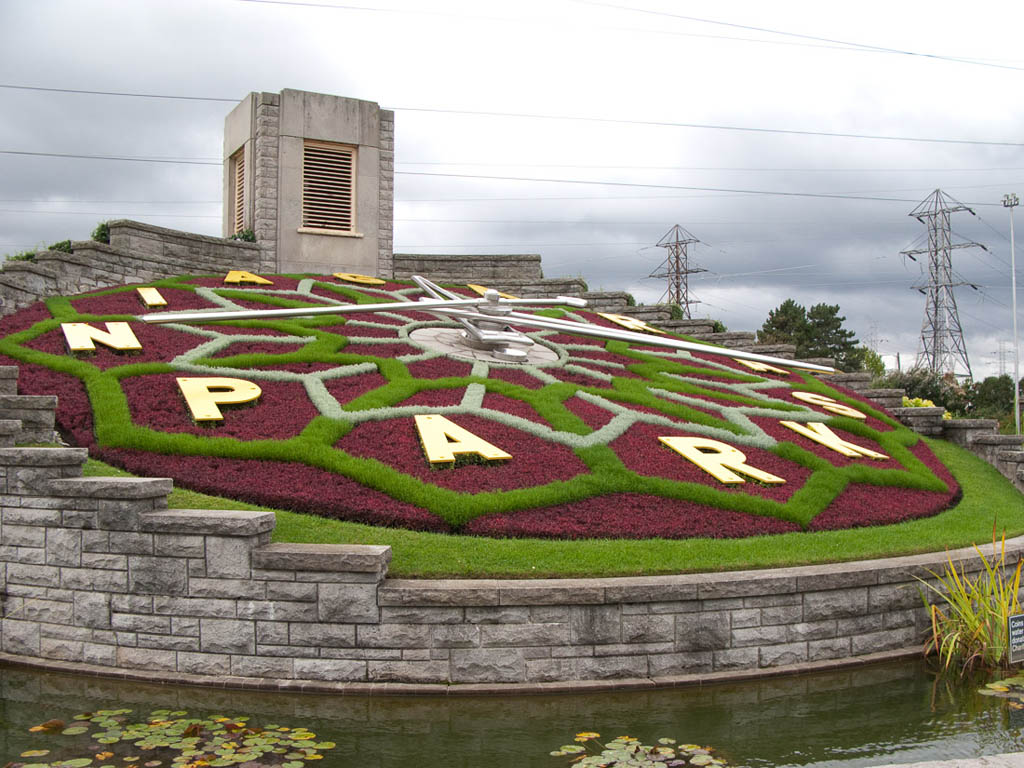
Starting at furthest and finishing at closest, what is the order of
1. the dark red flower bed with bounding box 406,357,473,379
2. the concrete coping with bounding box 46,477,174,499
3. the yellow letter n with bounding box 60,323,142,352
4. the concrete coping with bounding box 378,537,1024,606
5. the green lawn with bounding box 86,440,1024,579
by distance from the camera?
the dark red flower bed with bounding box 406,357,473,379, the yellow letter n with bounding box 60,323,142,352, the green lawn with bounding box 86,440,1024,579, the concrete coping with bounding box 46,477,174,499, the concrete coping with bounding box 378,537,1024,606

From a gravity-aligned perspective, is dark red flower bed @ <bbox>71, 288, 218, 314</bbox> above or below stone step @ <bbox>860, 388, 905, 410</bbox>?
above

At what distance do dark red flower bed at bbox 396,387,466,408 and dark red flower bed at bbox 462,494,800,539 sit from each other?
252 centimetres

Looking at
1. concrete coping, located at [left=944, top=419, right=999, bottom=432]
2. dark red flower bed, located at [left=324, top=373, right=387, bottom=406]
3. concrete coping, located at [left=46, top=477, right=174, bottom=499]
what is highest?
dark red flower bed, located at [left=324, top=373, right=387, bottom=406]

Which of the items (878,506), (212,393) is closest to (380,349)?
(212,393)

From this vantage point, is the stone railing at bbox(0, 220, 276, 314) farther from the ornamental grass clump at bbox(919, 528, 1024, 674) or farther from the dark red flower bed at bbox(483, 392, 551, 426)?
the ornamental grass clump at bbox(919, 528, 1024, 674)

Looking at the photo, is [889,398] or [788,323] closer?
[889,398]

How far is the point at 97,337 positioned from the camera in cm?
1119

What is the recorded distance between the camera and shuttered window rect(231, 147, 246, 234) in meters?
19.8

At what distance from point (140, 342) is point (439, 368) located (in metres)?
3.75

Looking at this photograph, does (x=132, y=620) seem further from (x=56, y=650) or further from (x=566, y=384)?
(x=566, y=384)

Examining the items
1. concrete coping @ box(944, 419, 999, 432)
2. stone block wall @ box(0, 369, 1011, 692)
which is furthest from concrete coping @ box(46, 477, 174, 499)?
concrete coping @ box(944, 419, 999, 432)

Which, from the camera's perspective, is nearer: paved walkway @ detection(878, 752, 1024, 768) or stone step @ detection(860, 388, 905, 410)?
paved walkway @ detection(878, 752, 1024, 768)

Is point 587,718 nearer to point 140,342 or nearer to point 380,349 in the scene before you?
point 380,349

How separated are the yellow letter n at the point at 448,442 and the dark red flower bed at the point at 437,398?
1.69ft
